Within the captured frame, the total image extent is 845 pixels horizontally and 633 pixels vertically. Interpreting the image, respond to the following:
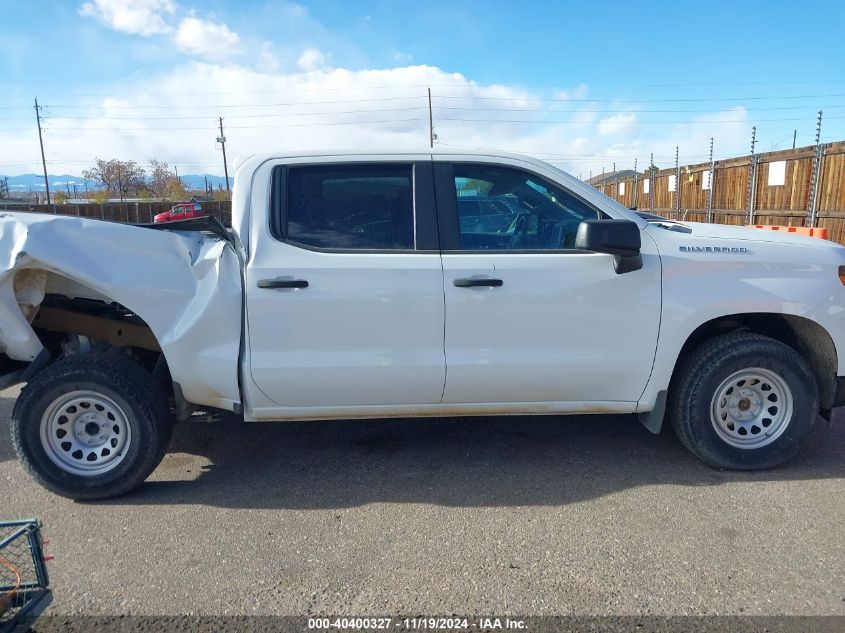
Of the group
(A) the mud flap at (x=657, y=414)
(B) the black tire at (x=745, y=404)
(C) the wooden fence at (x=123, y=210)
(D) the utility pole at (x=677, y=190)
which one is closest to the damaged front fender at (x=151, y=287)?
(A) the mud flap at (x=657, y=414)

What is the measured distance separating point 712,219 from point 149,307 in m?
14.9

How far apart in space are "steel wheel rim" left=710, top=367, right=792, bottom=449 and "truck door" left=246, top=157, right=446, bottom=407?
1739 millimetres

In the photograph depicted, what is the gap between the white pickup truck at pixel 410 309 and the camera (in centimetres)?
346

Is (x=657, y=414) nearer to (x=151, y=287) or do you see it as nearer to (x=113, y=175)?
(x=151, y=287)

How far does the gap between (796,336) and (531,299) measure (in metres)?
1.84

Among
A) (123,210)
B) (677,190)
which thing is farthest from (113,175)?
(677,190)

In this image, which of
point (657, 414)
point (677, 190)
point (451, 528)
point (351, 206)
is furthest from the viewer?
point (677, 190)

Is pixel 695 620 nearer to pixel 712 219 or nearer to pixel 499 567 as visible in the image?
pixel 499 567

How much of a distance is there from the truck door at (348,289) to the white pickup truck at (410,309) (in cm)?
1

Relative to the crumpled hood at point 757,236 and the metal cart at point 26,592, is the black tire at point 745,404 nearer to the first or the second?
the crumpled hood at point 757,236

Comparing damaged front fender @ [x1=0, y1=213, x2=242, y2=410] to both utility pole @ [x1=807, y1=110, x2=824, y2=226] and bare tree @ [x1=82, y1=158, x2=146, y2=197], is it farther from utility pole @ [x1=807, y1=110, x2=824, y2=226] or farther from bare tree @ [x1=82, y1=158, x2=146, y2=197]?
bare tree @ [x1=82, y1=158, x2=146, y2=197]

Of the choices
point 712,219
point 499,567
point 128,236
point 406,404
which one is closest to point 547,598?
point 499,567

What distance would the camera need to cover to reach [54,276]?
11.9 ft

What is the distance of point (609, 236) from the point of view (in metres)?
3.33
